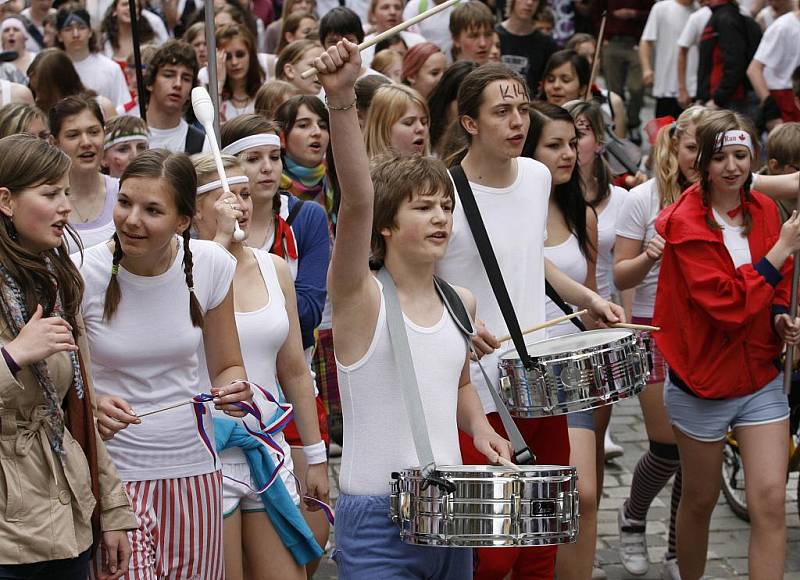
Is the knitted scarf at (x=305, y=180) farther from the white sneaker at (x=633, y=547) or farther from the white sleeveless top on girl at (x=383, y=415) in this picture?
the white sleeveless top on girl at (x=383, y=415)

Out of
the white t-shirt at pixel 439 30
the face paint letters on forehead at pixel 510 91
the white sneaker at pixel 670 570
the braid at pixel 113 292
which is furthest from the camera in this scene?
the white t-shirt at pixel 439 30

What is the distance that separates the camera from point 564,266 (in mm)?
5691

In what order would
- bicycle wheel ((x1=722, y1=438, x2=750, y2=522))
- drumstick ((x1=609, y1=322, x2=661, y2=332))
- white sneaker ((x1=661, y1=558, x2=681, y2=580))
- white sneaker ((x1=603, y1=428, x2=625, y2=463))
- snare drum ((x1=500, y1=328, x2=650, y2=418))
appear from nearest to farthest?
snare drum ((x1=500, y1=328, x2=650, y2=418)), drumstick ((x1=609, y1=322, x2=661, y2=332)), white sneaker ((x1=661, y1=558, x2=681, y2=580)), bicycle wheel ((x1=722, y1=438, x2=750, y2=522)), white sneaker ((x1=603, y1=428, x2=625, y2=463))

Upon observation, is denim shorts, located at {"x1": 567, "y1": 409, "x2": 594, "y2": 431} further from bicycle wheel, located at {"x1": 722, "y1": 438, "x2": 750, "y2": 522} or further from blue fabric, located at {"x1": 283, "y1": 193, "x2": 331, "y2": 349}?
bicycle wheel, located at {"x1": 722, "y1": 438, "x2": 750, "y2": 522}

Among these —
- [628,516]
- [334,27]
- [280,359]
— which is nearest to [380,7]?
[334,27]

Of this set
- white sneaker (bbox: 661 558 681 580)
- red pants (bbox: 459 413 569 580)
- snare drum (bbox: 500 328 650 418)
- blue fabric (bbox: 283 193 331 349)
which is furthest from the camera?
white sneaker (bbox: 661 558 681 580)

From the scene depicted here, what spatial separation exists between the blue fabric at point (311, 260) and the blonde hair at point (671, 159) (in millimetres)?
1721

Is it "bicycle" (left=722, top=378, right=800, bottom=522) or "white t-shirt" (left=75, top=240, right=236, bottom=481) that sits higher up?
"white t-shirt" (left=75, top=240, right=236, bottom=481)

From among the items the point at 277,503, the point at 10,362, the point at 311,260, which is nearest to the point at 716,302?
the point at 311,260

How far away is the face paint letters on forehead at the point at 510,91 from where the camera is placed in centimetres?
522

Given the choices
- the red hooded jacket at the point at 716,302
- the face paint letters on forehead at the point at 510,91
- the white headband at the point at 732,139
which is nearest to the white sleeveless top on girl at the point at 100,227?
the face paint letters on forehead at the point at 510,91

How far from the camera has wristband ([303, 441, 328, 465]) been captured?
4785mm

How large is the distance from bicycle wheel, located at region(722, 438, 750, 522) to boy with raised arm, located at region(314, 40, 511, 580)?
3086 millimetres

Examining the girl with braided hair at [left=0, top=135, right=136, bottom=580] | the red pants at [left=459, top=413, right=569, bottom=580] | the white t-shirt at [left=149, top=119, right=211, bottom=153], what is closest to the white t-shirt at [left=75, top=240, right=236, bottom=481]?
the girl with braided hair at [left=0, top=135, right=136, bottom=580]
